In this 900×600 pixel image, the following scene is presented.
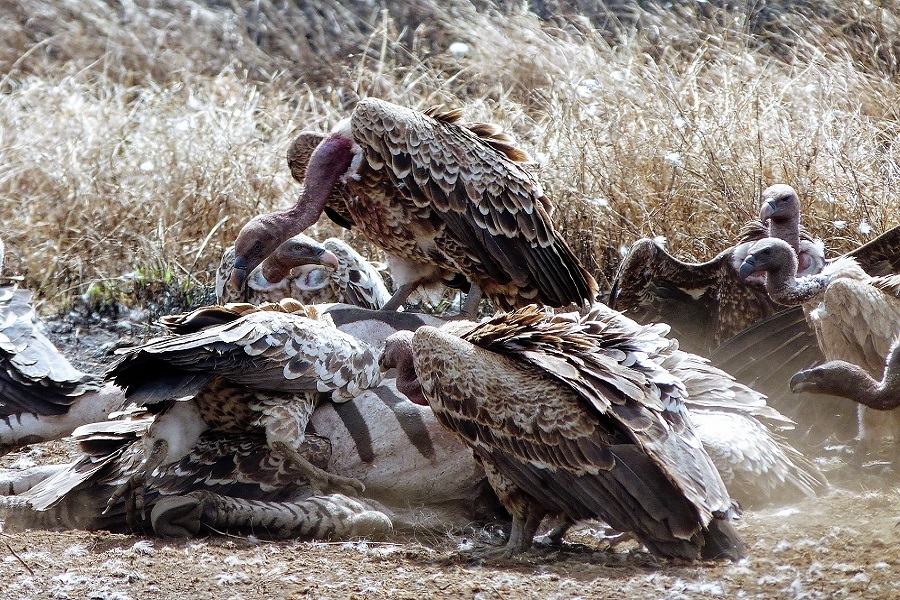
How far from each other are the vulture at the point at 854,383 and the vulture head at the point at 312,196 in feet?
7.84

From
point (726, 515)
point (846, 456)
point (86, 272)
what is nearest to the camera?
point (726, 515)

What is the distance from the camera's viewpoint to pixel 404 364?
4.05 metres

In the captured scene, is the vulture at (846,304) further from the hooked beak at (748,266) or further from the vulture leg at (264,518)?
the vulture leg at (264,518)

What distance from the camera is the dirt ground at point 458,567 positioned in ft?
9.92

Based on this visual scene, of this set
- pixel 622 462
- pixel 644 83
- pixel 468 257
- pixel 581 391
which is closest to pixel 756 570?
pixel 622 462

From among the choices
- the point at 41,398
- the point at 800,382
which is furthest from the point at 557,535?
the point at 41,398

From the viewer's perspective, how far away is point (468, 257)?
5258 mm

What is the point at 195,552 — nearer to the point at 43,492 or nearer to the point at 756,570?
the point at 43,492

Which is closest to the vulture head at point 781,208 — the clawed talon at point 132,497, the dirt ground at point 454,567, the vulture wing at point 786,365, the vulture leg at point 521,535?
the vulture wing at point 786,365

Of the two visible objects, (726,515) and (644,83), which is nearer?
(726,515)

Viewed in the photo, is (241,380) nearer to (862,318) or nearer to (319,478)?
(319,478)

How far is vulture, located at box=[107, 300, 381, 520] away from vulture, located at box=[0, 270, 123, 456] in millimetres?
1231

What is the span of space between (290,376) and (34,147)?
503cm

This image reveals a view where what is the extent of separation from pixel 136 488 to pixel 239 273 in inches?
58.3
